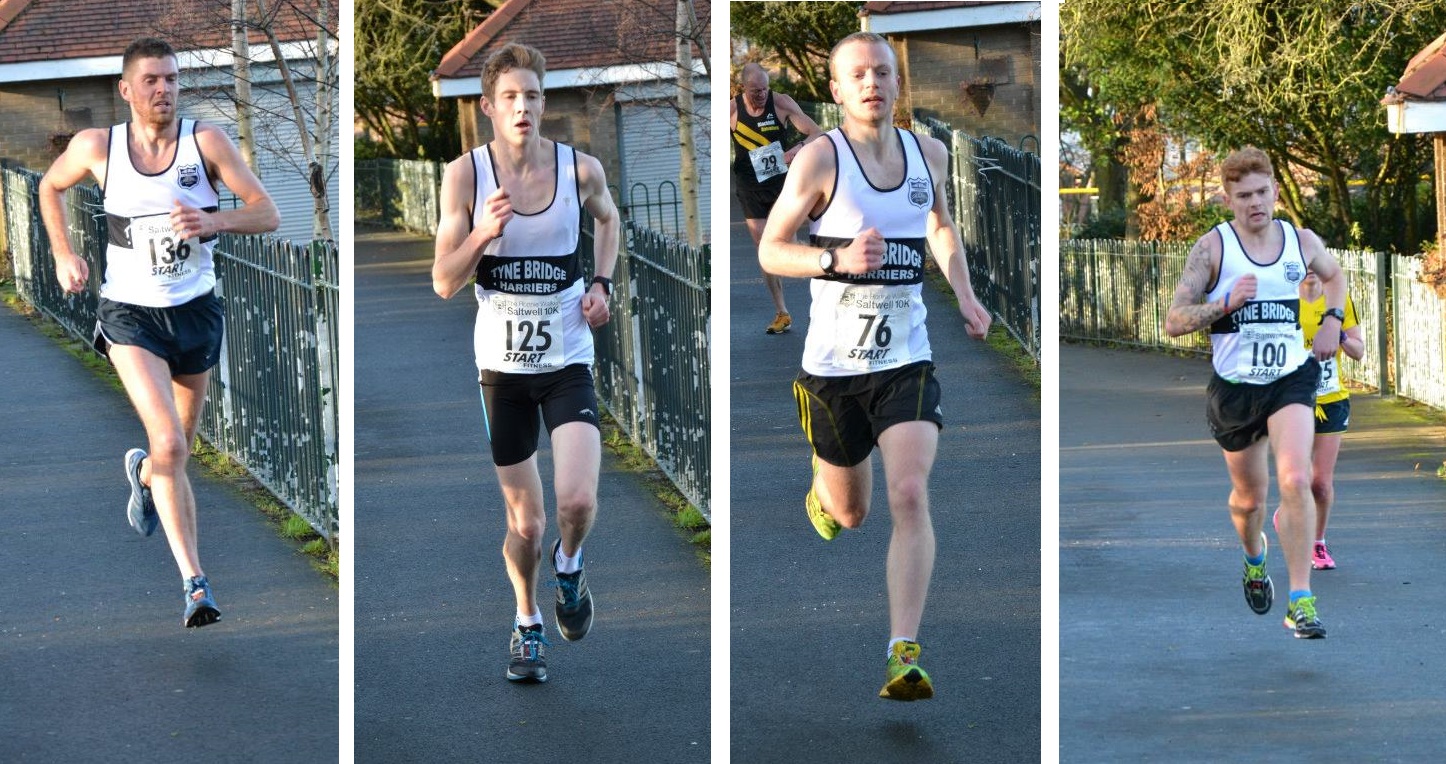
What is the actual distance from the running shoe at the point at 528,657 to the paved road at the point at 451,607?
0.04 meters

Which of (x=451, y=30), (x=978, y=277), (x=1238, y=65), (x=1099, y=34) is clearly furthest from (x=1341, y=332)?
(x=1099, y=34)

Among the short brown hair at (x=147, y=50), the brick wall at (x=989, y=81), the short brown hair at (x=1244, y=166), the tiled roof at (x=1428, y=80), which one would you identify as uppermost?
the tiled roof at (x=1428, y=80)

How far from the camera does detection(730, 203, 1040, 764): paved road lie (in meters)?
5.20

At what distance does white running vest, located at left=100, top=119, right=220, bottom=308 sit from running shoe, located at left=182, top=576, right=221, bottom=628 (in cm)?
82

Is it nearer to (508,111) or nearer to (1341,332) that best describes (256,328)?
(508,111)

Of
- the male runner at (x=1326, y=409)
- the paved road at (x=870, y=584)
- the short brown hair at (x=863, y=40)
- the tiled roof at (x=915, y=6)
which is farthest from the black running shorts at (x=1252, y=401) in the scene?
the short brown hair at (x=863, y=40)

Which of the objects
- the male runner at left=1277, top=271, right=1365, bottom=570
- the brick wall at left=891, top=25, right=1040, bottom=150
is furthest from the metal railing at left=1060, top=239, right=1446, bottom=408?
the brick wall at left=891, top=25, right=1040, bottom=150

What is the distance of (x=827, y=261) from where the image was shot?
497cm

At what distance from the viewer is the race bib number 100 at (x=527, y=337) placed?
5133 mm

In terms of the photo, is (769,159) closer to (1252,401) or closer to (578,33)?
(578,33)

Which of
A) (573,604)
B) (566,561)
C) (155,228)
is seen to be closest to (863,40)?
(566,561)

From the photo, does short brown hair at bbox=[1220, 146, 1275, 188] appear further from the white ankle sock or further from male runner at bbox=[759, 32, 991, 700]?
the white ankle sock

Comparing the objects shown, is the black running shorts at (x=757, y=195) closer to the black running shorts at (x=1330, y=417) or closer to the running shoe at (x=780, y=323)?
the running shoe at (x=780, y=323)

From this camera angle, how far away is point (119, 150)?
5.32 metres
